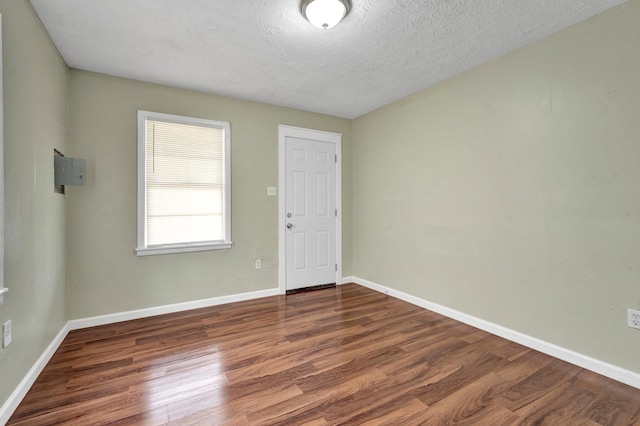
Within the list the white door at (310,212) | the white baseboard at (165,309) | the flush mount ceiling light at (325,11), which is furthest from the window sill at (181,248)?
the flush mount ceiling light at (325,11)

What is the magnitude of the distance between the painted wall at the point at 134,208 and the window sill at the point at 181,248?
6cm

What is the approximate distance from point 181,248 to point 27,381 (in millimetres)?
1598

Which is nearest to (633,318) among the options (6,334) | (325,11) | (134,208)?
(325,11)

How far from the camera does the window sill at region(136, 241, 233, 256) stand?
312 centimetres

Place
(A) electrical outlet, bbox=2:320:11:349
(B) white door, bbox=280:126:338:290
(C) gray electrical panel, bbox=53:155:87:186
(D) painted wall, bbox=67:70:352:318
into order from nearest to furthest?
1. (A) electrical outlet, bbox=2:320:11:349
2. (C) gray electrical panel, bbox=53:155:87:186
3. (D) painted wall, bbox=67:70:352:318
4. (B) white door, bbox=280:126:338:290

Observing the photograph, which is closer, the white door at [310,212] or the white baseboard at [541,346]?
the white baseboard at [541,346]

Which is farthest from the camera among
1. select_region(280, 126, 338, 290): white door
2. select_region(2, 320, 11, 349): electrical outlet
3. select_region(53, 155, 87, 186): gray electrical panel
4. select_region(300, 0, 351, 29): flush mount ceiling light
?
select_region(280, 126, 338, 290): white door

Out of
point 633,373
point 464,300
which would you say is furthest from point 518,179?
point 633,373

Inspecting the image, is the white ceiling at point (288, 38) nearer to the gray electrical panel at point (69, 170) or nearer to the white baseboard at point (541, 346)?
the gray electrical panel at point (69, 170)

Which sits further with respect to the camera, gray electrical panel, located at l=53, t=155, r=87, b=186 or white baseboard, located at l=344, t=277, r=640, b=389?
gray electrical panel, located at l=53, t=155, r=87, b=186

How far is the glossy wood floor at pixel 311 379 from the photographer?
168 cm

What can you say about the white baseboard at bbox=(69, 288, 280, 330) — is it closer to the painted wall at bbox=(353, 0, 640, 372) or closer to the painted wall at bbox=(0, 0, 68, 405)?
the painted wall at bbox=(0, 0, 68, 405)

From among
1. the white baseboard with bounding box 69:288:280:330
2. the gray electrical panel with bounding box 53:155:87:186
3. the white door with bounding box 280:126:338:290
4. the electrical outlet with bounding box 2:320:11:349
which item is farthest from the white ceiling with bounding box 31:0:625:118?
the white baseboard with bounding box 69:288:280:330

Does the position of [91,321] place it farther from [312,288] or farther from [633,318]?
[633,318]
